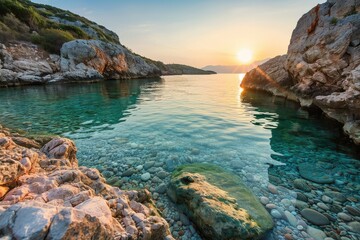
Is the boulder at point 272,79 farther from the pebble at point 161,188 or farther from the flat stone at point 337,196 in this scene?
the pebble at point 161,188

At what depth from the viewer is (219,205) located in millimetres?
4418

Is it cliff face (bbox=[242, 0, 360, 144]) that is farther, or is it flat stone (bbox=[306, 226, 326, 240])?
cliff face (bbox=[242, 0, 360, 144])

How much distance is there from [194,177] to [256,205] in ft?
5.67

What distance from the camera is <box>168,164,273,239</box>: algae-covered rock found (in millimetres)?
3973

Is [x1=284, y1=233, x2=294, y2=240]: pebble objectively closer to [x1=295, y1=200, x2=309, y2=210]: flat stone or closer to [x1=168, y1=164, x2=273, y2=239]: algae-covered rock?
[x1=168, y1=164, x2=273, y2=239]: algae-covered rock

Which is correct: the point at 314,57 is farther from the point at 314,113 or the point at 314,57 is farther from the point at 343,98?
the point at 343,98

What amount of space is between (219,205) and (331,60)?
1731cm

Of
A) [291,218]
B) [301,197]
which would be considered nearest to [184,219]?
[291,218]

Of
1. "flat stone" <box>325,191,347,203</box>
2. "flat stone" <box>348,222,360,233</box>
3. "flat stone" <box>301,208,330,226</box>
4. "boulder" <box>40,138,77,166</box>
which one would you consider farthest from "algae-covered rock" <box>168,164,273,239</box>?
"boulder" <box>40,138,77,166</box>

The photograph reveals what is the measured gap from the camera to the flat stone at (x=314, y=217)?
454cm

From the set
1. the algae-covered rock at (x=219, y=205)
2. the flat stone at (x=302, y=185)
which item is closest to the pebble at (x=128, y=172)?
the algae-covered rock at (x=219, y=205)

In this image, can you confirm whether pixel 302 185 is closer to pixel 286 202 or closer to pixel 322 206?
pixel 322 206

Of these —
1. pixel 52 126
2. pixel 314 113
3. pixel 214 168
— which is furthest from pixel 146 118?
pixel 314 113

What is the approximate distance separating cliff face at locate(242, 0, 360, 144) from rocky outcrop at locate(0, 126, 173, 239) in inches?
422
